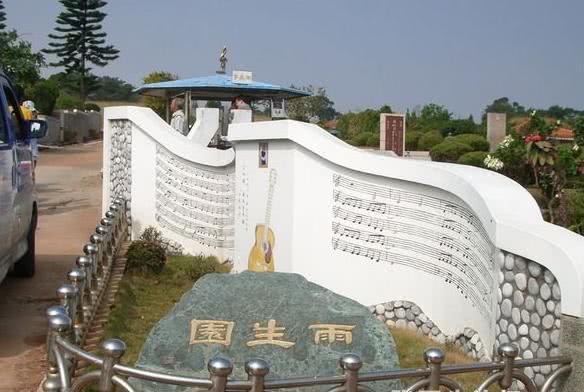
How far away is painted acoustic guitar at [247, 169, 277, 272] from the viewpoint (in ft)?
28.4

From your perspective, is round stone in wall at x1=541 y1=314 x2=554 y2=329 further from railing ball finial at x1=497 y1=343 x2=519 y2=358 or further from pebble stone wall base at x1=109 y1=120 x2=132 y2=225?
pebble stone wall base at x1=109 y1=120 x2=132 y2=225

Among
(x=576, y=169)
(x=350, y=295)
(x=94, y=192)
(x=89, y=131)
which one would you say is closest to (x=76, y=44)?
(x=89, y=131)

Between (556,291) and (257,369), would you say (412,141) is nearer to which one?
(556,291)

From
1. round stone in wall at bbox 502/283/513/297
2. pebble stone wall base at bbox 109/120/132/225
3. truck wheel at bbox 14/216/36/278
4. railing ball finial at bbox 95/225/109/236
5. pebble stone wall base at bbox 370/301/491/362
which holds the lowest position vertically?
pebble stone wall base at bbox 370/301/491/362

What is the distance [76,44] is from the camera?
5347 centimetres

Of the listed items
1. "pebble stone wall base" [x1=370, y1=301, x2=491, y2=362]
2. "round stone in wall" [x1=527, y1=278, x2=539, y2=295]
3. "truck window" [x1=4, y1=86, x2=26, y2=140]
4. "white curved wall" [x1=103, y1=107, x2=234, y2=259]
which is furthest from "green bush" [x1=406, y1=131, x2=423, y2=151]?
"round stone in wall" [x1=527, y1=278, x2=539, y2=295]

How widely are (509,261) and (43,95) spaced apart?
98.3 ft

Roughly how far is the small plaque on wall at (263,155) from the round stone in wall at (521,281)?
4432 mm

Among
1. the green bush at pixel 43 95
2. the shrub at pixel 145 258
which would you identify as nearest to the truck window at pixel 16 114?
the shrub at pixel 145 258

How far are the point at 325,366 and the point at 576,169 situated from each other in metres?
9.71

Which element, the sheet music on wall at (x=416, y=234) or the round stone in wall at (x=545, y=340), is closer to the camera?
the round stone in wall at (x=545, y=340)

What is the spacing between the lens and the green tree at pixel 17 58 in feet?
83.9

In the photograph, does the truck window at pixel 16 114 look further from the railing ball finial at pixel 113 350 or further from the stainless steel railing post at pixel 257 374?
the stainless steel railing post at pixel 257 374

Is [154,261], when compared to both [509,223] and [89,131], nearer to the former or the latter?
[509,223]
